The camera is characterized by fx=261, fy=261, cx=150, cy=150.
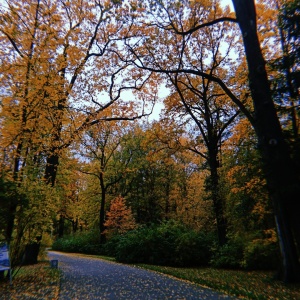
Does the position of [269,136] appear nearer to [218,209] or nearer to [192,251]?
[192,251]

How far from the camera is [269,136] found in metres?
4.16

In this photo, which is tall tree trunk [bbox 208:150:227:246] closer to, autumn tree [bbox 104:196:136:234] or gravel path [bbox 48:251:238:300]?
gravel path [bbox 48:251:238:300]

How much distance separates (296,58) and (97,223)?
2663cm

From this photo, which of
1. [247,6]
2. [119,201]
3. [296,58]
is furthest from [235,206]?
[119,201]

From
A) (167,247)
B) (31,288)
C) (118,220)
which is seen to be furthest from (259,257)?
(118,220)


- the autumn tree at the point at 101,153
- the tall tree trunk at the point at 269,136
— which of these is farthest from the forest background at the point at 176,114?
the autumn tree at the point at 101,153

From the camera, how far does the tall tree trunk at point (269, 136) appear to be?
3.82 meters

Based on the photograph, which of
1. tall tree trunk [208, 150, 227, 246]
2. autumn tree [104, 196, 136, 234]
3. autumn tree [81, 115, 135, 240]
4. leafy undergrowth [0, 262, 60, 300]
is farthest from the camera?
autumn tree [81, 115, 135, 240]

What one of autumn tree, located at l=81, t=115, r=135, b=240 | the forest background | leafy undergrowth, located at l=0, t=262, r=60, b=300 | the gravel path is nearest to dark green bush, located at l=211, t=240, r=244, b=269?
the forest background

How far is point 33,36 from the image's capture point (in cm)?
1037

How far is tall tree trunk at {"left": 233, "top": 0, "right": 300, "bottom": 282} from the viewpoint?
12.5 ft

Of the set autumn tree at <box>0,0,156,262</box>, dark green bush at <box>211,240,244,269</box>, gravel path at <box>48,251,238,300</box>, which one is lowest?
gravel path at <box>48,251,238,300</box>

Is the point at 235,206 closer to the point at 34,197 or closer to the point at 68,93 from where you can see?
the point at 34,197

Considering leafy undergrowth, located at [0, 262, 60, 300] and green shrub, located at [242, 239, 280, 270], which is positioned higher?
green shrub, located at [242, 239, 280, 270]
